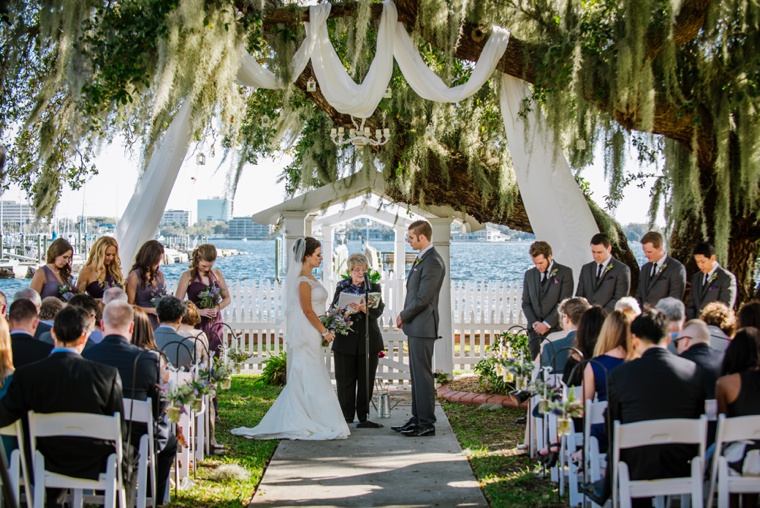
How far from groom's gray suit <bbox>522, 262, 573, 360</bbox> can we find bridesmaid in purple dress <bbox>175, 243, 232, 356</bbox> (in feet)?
9.02

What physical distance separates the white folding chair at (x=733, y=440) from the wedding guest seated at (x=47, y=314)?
13.0 ft

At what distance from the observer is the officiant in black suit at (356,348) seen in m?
7.48

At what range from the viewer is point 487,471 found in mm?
5785

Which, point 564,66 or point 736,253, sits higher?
point 564,66

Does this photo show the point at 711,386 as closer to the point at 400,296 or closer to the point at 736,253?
the point at 736,253

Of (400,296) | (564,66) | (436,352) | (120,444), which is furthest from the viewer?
(400,296)

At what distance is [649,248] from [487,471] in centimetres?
247

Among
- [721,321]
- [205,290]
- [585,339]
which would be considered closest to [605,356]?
[585,339]

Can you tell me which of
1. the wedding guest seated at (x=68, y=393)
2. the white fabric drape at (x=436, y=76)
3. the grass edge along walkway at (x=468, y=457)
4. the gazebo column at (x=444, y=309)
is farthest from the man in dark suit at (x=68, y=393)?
the gazebo column at (x=444, y=309)

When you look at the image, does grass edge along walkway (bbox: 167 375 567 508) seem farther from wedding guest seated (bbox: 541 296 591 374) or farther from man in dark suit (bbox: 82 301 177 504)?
man in dark suit (bbox: 82 301 177 504)

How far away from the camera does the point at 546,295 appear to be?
7.21 meters

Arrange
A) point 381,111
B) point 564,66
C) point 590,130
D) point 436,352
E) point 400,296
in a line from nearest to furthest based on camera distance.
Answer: point 564,66 → point 590,130 → point 381,111 → point 436,352 → point 400,296

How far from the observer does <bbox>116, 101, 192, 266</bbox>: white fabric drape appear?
24.3ft

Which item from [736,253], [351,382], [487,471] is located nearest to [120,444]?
[487,471]
